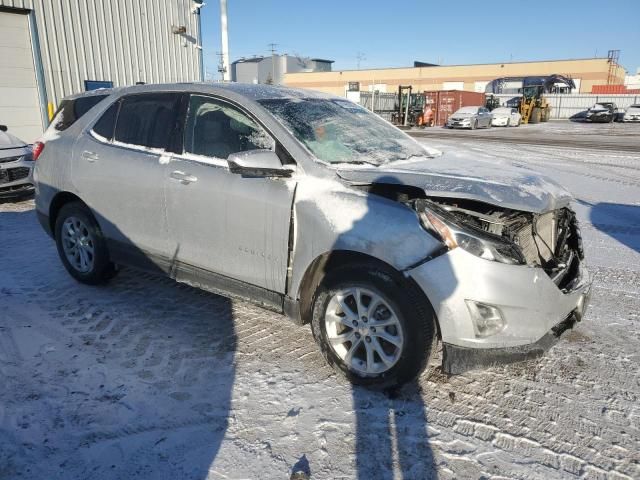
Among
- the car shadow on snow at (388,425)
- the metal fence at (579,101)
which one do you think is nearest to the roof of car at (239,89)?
the car shadow on snow at (388,425)

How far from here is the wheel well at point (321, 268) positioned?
2826 mm

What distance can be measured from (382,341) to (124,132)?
2735 millimetres

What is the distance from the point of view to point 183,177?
351cm

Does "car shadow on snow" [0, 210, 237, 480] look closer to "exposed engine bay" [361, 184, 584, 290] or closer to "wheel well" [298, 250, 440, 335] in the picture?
"wheel well" [298, 250, 440, 335]

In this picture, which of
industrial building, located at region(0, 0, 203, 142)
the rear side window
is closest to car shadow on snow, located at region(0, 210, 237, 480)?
the rear side window

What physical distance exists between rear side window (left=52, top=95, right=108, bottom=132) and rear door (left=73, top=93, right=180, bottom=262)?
28 cm

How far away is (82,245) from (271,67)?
288 feet

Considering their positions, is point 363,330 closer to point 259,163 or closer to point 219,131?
point 259,163

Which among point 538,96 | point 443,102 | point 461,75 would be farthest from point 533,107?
point 461,75

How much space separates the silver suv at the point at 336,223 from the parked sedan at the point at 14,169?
4703 mm

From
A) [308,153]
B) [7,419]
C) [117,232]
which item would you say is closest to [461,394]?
[308,153]

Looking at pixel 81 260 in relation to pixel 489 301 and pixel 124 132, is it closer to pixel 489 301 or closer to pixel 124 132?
pixel 124 132

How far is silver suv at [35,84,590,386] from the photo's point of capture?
2.62m

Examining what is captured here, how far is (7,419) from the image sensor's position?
2619 millimetres
